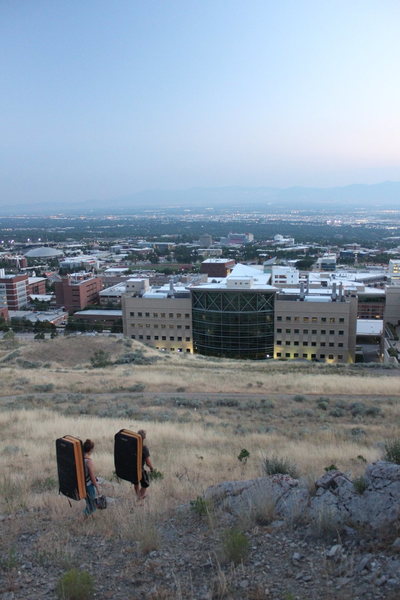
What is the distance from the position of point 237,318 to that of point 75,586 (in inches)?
1890

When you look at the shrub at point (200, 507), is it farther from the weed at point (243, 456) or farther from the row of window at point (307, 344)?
the row of window at point (307, 344)

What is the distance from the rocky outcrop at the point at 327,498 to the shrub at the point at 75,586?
7.27ft

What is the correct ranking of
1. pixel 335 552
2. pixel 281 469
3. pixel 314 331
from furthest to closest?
pixel 314 331, pixel 281 469, pixel 335 552

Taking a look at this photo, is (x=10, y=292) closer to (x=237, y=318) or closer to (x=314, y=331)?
(x=237, y=318)

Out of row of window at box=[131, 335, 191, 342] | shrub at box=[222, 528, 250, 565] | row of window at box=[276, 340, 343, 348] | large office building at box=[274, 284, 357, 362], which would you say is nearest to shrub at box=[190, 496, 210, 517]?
shrub at box=[222, 528, 250, 565]

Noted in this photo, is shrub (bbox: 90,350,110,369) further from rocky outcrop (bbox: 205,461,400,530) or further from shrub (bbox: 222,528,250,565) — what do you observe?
shrub (bbox: 222,528,250,565)

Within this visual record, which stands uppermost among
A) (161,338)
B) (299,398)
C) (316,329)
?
(299,398)

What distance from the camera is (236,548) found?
205 inches

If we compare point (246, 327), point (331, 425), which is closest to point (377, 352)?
point (246, 327)

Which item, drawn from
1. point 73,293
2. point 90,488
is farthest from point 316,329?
point 73,293

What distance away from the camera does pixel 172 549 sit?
5.62 m

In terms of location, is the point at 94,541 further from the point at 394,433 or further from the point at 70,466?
the point at 394,433

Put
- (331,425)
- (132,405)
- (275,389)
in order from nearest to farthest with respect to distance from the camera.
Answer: (331,425) < (132,405) < (275,389)

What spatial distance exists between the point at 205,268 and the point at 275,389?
3368 inches
